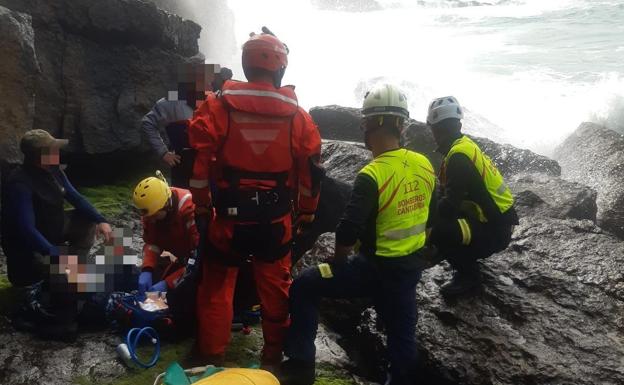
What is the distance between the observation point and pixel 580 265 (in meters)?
5.11

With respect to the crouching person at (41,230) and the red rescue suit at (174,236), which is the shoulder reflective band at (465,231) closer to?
the red rescue suit at (174,236)

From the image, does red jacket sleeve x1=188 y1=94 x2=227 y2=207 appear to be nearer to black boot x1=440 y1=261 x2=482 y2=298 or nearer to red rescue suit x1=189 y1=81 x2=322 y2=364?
red rescue suit x1=189 y1=81 x2=322 y2=364

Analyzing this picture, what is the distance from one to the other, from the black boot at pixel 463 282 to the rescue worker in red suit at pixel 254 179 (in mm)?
1662

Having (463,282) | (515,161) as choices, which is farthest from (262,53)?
(515,161)

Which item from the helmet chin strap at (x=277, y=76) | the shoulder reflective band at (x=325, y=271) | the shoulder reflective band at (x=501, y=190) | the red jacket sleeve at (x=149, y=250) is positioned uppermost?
the helmet chin strap at (x=277, y=76)

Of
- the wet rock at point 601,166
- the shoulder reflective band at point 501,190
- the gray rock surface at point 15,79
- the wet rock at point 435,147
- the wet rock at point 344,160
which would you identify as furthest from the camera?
the wet rock at point 435,147

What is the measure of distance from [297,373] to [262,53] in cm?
238

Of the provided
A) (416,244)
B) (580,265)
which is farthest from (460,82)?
(416,244)

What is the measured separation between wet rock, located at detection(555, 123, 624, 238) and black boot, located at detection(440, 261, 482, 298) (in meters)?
4.40

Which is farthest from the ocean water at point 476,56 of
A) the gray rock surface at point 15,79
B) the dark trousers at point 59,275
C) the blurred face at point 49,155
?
the blurred face at point 49,155

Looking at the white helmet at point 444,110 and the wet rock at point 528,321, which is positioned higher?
the white helmet at point 444,110

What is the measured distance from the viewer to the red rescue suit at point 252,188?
3.53 m

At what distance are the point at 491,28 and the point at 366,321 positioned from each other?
46.2 metres

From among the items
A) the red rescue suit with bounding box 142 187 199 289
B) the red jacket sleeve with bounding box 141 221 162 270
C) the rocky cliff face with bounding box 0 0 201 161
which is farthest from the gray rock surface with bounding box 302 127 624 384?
the rocky cliff face with bounding box 0 0 201 161
